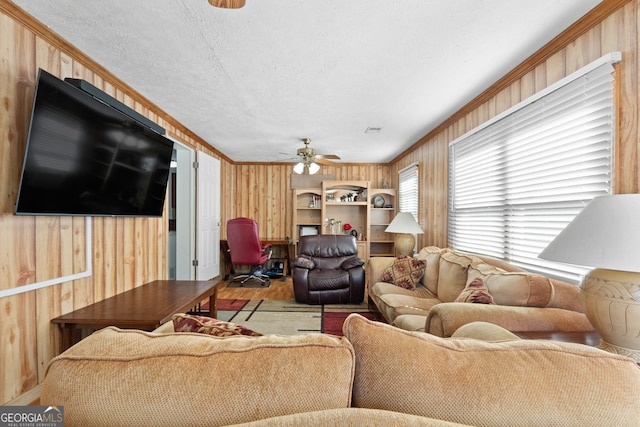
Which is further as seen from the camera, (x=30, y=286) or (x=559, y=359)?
(x=30, y=286)

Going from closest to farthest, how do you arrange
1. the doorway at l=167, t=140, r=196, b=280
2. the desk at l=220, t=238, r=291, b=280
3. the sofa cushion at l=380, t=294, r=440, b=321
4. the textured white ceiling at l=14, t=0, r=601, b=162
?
1. the textured white ceiling at l=14, t=0, r=601, b=162
2. the sofa cushion at l=380, t=294, r=440, b=321
3. the doorway at l=167, t=140, r=196, b=280
4. the desk at l=220, t=238, r=291, b=280

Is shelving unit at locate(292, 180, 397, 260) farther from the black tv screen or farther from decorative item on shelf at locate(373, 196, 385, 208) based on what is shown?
the black tv screen

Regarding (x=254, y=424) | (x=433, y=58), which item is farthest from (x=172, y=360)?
(x=433, y=58)

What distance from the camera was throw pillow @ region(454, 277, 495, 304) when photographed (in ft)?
5.94

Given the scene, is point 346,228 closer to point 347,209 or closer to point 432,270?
point 347,209

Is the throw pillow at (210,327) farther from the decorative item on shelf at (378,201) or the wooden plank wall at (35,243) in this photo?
the decorative item on shelf at (378,201)

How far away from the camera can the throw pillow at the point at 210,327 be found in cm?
87

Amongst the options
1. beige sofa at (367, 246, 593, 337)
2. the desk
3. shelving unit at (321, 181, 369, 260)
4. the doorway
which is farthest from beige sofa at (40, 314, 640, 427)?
shelving unit at (321, 181, 369, 260)

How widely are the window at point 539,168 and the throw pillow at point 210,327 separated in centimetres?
200

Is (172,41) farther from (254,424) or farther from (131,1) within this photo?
(254,424)

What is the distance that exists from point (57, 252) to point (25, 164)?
0.67 metres

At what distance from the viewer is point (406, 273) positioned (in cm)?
A: 320

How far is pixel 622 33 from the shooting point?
159 centimetres

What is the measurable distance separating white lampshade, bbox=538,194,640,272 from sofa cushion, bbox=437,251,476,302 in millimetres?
1399
